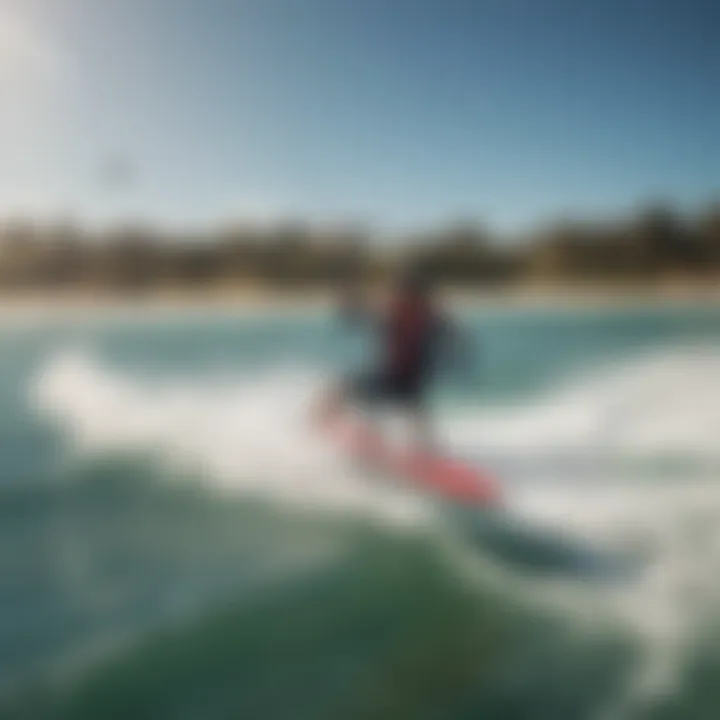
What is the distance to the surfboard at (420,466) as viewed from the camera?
1786mm

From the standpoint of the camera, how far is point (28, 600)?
1734 mm

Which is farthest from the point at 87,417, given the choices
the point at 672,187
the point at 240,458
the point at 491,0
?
the point at 672,187

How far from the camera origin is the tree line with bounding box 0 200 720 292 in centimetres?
178

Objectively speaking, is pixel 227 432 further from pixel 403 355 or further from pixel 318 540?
pixel 403 355

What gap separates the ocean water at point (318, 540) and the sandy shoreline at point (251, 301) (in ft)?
0.09

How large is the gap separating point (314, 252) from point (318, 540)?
0.61 metres

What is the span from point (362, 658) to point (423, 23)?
1332 mm

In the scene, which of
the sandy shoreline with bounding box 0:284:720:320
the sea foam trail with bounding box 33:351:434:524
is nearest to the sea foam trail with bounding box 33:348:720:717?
the sea foam trail with bounding box 33:351:434:524

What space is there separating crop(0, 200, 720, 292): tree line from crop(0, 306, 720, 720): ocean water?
0.09m

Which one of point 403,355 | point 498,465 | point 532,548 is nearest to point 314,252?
point 403,355

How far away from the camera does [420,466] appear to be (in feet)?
5.88

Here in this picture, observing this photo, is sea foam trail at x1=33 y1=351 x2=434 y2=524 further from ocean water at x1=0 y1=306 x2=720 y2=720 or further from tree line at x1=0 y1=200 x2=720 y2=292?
tree line at x1=0 y1=200 x2=720 y2=292

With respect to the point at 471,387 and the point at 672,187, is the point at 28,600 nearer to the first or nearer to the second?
the point at 471,387

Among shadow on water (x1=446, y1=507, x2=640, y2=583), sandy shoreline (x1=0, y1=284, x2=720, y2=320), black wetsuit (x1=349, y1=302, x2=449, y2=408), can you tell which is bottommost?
shadow on water (x1=446, y1=507, x2=640, y2=583)
